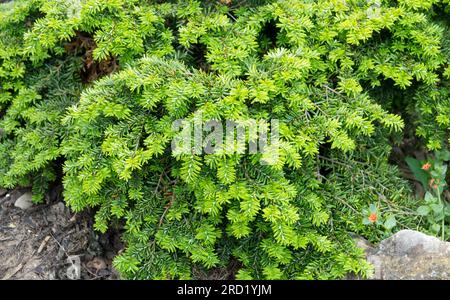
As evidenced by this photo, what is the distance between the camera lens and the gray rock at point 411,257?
2.39 metres

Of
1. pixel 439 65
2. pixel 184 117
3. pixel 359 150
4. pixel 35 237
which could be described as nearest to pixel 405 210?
pixel 359 150

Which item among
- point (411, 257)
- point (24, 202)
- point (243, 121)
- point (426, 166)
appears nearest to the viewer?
point (243, 121)

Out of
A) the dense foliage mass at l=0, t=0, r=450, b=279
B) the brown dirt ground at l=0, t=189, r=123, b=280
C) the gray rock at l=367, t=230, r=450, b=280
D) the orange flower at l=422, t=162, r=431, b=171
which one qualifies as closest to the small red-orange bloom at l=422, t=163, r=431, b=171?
the orange flower at l=422, t=162, r=431, b=171

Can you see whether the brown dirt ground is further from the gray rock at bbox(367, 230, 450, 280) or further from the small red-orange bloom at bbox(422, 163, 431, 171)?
the small red-orange bloom at bbox(422, 163, 431, 171)

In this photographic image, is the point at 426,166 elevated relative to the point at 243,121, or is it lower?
lower

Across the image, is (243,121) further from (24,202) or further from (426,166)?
(24,202)

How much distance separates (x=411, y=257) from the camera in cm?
243

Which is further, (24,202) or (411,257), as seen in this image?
(24,202)

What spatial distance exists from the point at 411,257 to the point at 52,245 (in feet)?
6.36

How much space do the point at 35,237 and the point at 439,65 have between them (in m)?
2.45

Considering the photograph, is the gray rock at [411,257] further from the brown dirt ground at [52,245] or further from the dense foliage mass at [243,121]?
the brown dirt ground at [52,245]

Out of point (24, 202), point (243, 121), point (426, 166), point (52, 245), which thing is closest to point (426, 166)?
point (426, 166)

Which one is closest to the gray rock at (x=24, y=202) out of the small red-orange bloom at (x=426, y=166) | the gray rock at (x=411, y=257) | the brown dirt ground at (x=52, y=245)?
the brown dirt ground at (x=52, y=245)

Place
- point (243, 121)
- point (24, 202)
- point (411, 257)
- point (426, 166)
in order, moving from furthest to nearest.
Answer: point (24, 202), point (426, 166), point (411, 257), point (243, 121)
